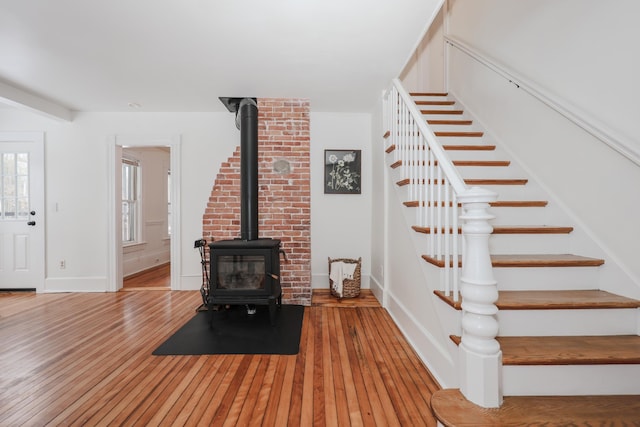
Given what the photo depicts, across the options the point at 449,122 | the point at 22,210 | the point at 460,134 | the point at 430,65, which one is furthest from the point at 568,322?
the point at 22,210

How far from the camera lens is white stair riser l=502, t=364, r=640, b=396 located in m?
1.33

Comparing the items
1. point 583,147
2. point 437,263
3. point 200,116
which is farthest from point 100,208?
point 583,147

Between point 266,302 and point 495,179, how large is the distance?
7.33 feet

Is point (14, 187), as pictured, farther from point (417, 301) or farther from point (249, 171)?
point (417, 301)

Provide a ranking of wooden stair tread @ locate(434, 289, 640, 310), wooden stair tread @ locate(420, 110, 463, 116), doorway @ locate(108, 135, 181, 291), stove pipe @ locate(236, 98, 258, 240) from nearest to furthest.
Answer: wooden stair tread @ locate(434, 289, 640, 310) → stove pipe @ locate(236, 98, 258, 240) → wooden stair tread @ locate(420, 110, 463, 116) → doorway @ locate(108, 135, 181, 291)

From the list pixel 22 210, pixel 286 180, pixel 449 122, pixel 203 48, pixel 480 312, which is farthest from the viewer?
pixel 22 210

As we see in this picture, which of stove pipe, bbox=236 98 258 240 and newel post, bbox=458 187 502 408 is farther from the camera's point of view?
stove pipe, bbox=236 98 258 240

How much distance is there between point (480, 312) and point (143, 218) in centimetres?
558

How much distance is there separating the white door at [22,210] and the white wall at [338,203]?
3550mm

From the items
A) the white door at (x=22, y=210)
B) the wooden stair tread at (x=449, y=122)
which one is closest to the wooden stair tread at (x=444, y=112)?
the wooden stair tread at (x=449, y=122)

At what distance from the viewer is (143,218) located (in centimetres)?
531

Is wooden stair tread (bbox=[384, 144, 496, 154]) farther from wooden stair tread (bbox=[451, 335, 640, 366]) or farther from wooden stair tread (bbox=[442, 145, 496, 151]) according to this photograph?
wooden stair tread (bbox=[451, 335, 640, 366])

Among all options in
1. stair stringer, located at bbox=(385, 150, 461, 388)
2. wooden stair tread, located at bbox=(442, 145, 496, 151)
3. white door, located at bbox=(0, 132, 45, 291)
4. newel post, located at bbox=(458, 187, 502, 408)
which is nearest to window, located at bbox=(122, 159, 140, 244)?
white door, located at bbox=(0, 132, 45, 291)

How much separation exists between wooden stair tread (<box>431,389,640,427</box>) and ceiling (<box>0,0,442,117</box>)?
2.21m
